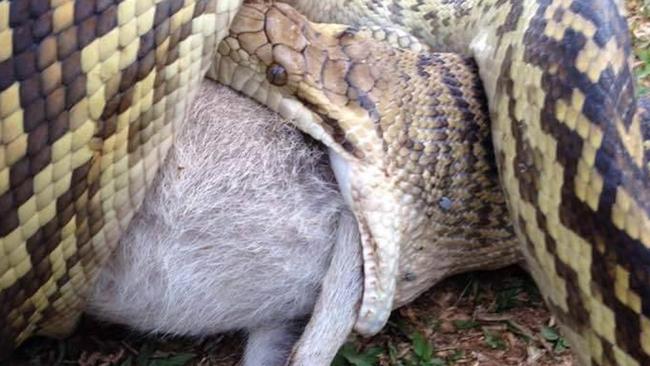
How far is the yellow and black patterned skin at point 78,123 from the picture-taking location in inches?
76.2

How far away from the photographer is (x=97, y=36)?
199 cm

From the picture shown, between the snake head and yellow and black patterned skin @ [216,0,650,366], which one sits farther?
the snake head

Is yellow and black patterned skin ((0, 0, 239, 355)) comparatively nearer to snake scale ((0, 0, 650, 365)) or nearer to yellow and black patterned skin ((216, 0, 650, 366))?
snake scale ((0, 0, 650, 365))

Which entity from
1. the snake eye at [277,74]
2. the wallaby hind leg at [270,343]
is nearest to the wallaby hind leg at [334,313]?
the wallaby hind leg at [270,343]

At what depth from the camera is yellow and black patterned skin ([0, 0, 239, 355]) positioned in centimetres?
194

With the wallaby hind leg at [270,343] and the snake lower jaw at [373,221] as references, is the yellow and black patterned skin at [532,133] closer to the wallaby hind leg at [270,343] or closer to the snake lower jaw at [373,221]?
the snake lower jaw at [373,221]

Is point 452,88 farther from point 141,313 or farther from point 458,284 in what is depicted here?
point 141,313

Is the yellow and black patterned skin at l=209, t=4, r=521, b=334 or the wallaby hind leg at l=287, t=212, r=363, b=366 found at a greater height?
the yellow and black patterned skin at l=209, t=4, r=521, b=334

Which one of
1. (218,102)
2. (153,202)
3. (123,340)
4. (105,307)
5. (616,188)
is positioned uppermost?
(616,188)

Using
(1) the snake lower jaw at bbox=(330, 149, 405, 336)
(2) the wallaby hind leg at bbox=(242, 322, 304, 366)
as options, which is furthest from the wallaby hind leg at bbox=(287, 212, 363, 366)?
(2) the wallaby hind leg at bbox=(242, 322, 304, 366)

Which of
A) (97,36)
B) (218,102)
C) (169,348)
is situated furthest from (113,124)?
(169,348)

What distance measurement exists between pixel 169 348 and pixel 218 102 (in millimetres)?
589

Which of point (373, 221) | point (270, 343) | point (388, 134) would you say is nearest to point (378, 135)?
point (388, 134)

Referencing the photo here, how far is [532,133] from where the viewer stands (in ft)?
7.43
